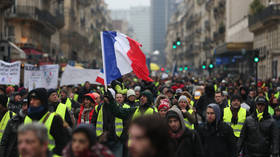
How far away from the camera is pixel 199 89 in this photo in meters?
15.0

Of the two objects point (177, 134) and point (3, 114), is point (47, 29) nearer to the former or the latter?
point (3, 114)

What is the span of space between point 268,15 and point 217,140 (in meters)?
29.1

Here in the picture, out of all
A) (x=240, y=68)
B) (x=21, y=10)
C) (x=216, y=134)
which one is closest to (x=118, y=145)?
(x=216, y=134)

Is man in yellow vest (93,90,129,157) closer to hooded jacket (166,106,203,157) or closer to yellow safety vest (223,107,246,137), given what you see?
yellow safety vest (223,107,246,137)

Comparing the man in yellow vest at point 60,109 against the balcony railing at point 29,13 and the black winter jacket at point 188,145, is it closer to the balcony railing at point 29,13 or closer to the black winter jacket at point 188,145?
the black winter jacket at point 188,145

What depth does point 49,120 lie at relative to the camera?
218 inches

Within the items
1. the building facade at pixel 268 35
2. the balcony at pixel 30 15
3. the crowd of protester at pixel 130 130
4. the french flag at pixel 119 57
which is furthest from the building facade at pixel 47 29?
the building facade at pixel 268 35

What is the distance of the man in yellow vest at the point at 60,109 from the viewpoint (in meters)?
7.05

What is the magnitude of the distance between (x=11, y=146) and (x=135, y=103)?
5.06 meters

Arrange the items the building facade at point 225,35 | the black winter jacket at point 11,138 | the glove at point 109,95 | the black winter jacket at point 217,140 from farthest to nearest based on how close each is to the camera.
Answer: the building facade at point 225,35 → the glove at point 109,95 → the black winter jacket at point 217,140 → the black winter jacket at point 11,138

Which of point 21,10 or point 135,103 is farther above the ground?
point 21,10

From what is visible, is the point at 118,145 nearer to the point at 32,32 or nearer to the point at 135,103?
the point at 135,103

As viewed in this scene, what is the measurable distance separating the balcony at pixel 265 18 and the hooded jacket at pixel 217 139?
91.4ft

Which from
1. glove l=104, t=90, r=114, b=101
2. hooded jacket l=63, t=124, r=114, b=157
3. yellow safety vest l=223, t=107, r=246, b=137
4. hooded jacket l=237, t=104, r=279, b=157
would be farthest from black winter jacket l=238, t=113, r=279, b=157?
hooded jacket l=63, t=124, r=114, b=157
